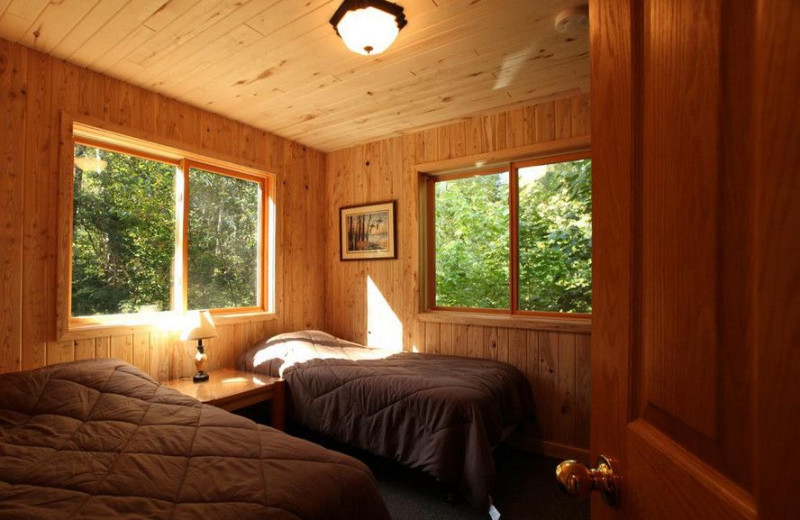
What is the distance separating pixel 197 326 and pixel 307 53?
1.93 metres

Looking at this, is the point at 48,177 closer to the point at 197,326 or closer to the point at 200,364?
the point at 197,326

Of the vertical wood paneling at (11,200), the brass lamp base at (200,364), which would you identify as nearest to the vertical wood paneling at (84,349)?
the vertical wood paneling at (11,200)

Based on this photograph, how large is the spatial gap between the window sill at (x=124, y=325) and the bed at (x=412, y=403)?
1.90 feet

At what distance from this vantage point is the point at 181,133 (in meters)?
2.87

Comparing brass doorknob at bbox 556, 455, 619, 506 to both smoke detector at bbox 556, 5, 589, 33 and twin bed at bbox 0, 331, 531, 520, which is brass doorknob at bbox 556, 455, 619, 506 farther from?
smoke detector at bbox 556, 5, 589, 33

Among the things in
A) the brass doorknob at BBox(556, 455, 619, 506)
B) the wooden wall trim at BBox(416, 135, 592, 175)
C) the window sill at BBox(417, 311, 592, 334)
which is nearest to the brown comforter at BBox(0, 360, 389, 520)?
the brass doorknob at BBox(556, 455, 619, 506)

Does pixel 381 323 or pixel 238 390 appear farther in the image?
pixel 381 323

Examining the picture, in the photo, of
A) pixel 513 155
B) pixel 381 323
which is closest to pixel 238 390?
pixel 381 323

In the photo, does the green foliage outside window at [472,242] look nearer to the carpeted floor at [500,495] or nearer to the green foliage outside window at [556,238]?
the green foliage outside window at [556,238]

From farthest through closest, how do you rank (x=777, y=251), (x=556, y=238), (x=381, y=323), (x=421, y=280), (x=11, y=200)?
(x=381, y=323) → (x=421, y=280) → (x=556, y=238) → (x=11, y=200) → (x=777, y=251)

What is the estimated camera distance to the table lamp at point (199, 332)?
8.71ft

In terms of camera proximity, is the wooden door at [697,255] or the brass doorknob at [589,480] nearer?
the wooden door at [697,255]

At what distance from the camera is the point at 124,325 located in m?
2.54

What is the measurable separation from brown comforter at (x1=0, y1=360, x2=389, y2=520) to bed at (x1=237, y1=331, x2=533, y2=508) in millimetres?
764
